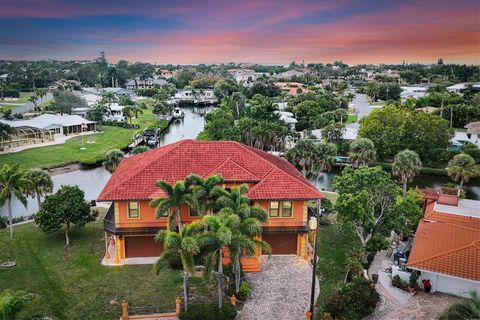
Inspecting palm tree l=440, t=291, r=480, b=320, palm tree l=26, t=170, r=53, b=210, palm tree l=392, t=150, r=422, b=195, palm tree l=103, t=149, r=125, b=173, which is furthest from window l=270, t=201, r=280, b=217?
palm tree l=103, t=149, r=125, b=173

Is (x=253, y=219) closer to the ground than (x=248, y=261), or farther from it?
farther from it

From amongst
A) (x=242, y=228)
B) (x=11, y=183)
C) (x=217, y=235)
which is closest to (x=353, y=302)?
(x=242, y=228)

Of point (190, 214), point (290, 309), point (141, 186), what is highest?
point (141, 186)

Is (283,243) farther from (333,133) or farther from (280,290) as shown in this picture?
(333,133)

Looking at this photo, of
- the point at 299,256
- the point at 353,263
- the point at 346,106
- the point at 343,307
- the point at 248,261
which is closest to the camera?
the point at 343,307

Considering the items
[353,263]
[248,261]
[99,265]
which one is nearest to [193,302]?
[248,261]

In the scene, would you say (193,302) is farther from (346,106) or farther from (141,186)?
(346,106)

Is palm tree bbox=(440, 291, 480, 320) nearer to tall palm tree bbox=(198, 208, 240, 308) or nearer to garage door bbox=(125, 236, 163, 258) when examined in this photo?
tall palm tree bbox=(198, 208, 240, 308)
